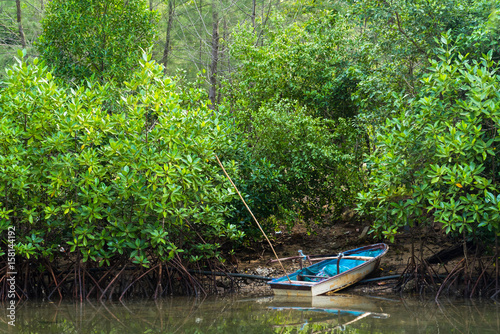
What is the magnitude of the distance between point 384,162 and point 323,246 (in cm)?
487

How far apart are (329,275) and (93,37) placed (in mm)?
6765

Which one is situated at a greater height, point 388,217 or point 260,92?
point 260,92

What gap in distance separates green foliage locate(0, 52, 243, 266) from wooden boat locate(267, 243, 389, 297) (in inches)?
57.0

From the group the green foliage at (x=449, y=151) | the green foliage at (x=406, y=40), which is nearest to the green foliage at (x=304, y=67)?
the green foliage at (x=406, y=40)

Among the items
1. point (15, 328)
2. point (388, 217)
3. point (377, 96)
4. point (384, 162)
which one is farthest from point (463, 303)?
point (15, 328)

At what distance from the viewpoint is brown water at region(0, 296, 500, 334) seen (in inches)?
239

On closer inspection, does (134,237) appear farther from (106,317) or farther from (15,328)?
(15,328)

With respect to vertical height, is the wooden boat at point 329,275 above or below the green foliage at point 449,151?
below

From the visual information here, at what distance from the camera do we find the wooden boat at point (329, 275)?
804 cm

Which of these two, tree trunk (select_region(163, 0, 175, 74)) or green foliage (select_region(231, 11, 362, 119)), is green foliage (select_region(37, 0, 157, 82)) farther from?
tree trunk (select_region(163, 0, 175, 74))

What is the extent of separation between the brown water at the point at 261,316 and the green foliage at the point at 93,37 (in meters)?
4.70

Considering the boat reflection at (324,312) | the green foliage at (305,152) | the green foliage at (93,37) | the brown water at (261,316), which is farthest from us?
the green foliage at (305,152)

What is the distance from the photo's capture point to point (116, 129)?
26.4 ft

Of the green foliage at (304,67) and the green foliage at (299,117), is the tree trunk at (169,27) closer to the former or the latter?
the green foliage at (299,117)
